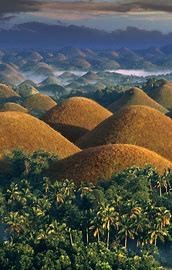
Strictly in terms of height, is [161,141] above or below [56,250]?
below

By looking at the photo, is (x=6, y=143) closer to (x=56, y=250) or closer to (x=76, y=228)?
(x=76, y=228)

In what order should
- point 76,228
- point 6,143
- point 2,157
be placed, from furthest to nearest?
point 6,143, point 2,157, point 76,228

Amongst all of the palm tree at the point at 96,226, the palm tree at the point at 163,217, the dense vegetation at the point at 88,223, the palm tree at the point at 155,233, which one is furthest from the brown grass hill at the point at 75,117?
the palm tree at the point at 155,233

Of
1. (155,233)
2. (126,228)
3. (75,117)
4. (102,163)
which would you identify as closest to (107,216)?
(126,228)

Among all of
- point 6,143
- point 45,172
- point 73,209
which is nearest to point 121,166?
point 45,172

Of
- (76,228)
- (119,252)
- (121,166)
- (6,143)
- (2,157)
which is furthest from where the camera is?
(6,143)

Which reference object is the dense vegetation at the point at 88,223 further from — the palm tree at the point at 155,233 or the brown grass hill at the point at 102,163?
the brown grass hill at the point at 102,163

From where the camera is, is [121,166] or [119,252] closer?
[119,252]
